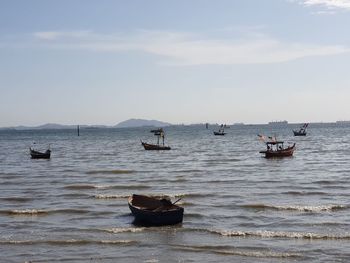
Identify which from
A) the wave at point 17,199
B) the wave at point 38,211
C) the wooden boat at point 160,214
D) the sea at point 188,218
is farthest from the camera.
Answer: the wave at point 17,199

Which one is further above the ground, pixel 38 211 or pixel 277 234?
pixel 277 234

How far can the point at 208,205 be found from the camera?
31719mm

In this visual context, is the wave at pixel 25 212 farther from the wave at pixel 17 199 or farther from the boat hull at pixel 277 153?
the boat hull at pixel 277 153

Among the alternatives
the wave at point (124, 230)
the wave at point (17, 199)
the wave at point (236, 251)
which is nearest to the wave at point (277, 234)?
the wave at point (236, 251)

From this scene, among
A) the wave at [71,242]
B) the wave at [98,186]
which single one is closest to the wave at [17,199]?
the wave at [98,186]

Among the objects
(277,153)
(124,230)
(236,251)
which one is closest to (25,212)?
(124,230)

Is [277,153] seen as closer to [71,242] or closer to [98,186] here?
[98,186]

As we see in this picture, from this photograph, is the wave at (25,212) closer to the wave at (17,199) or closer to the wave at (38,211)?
the wave at (38,211)

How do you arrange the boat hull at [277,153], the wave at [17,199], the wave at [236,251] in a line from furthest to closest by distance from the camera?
1. the boat hull at [277,153]
2. the wave at [17,199]
3. the wave at [236,251]

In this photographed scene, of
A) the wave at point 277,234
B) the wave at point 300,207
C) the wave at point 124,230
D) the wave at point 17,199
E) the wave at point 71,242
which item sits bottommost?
the wave at point 71,242

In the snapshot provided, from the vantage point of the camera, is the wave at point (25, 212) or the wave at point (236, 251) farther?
the wave at point (25, 212)

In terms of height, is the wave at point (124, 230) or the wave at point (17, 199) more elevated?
the wave at point (124, 230)

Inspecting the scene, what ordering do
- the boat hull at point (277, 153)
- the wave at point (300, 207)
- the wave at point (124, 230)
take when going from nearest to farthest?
the wave at point (124, 230) < the wave at point (300, 207) < the boat hull at point (277, 153)

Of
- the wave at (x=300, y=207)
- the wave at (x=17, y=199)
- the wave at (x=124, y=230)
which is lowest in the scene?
the wave at (x=17, y=199)
